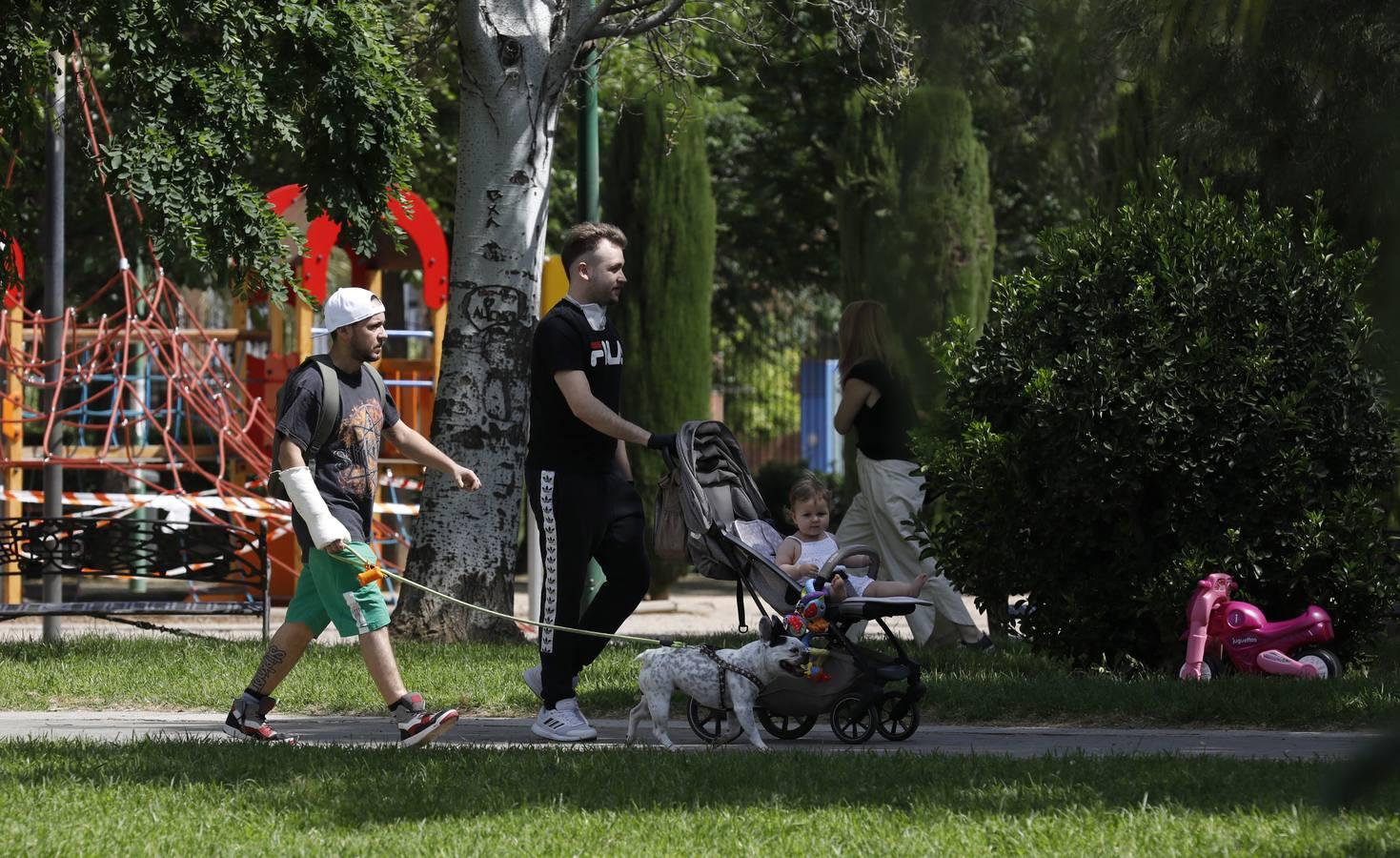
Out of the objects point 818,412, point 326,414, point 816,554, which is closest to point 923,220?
point 326,414

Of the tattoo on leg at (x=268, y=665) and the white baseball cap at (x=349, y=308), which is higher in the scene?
the white baseball cap at (x=349, y=308)

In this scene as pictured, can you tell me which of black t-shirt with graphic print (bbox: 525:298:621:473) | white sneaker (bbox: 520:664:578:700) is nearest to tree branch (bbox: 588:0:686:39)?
black t-shirt with graphic print (bbox: 525:298:621:473)

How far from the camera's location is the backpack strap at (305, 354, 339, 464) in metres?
6.45

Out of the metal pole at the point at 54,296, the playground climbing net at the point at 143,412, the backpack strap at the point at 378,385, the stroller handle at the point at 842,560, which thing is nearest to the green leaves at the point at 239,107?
the metal pole at the point at 54,296

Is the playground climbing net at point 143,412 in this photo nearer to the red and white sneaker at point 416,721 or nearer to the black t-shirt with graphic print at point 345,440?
the black t-shirt with graphic print at point 345,440

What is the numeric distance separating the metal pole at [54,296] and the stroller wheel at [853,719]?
256 inches

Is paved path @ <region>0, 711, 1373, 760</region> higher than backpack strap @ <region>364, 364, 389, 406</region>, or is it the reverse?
backpack strap @ <region>364, 364, 389, 406</region>

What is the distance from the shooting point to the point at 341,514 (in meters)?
6.54

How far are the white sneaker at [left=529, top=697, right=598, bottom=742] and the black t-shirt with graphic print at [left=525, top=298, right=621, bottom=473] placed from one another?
0.92m

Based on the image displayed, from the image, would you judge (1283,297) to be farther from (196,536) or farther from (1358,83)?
(196,536)

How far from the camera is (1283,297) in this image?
320 inches

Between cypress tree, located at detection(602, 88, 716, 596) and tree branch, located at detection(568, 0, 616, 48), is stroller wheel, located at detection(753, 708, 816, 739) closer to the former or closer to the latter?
tree branch, located at detection(568, 0, 616, 48)

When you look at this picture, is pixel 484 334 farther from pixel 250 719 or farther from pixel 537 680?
pixel 250 719

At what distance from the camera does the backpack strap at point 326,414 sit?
6445 mm
